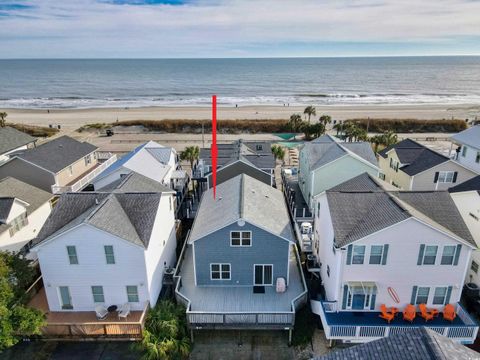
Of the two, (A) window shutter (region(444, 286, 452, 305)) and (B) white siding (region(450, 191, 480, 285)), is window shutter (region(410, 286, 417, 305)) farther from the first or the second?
(B) white siding (region(450, 191, 480, 285))

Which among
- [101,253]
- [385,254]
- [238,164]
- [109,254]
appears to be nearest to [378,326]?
[385,254]

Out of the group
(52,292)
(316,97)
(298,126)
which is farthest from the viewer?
Result: (316,97)

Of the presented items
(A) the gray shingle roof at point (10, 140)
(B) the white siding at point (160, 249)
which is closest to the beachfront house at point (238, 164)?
(B) the white siding at point (160, 249)

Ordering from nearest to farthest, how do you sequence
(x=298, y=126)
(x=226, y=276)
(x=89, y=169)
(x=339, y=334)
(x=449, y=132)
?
(x=339, y=334) < (x=226, y=276) < (x=89, y=169) < (x=298, y=126) < (x=449, y=132)

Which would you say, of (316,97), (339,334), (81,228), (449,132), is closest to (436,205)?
(339,334)

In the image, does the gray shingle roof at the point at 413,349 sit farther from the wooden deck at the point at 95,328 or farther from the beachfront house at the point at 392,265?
the wooden deck at the point at 95,328

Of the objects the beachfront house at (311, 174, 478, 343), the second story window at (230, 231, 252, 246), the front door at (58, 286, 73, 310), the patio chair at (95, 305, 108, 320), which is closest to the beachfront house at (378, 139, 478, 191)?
the beachfront house at (311, 174, 478, 343)

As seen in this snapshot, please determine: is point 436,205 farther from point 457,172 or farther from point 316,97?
point 316,97
